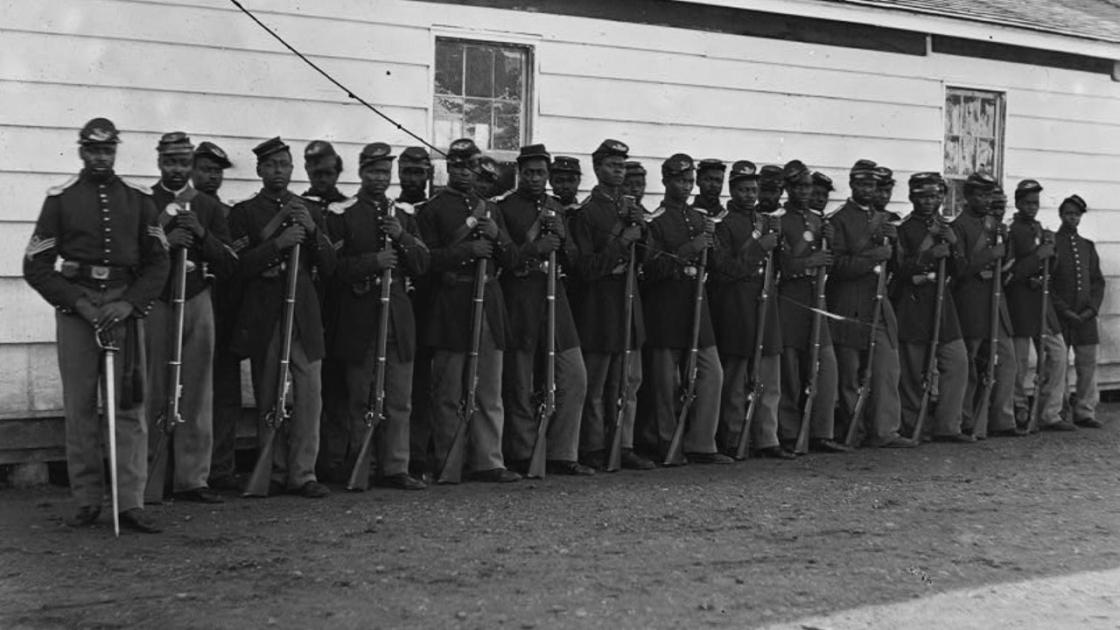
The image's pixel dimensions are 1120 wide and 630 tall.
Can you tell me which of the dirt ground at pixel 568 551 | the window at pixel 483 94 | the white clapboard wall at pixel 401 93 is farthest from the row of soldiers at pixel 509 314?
the window at pixel 483 94

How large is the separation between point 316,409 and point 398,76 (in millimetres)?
2553

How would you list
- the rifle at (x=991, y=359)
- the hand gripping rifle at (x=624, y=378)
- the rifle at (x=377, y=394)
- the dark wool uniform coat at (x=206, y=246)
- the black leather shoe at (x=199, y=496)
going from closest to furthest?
the dark wool uniform coat at (x=206, y=246), the black leather shoe at (x=199, y=496), the rifle at (x=377, y=394), the hand gripping rifle at (x=624, y=378), the rifle at (x=991, y=359)

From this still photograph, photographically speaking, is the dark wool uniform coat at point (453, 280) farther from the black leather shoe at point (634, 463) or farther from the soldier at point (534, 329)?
the black leather shoe at point (634, 463)

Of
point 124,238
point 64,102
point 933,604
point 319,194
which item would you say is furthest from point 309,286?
point 933,604

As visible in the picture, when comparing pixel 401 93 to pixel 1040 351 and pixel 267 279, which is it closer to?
pixel 267 279

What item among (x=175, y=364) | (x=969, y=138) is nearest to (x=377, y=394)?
(x=175, y=364)

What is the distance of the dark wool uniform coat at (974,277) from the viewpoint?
11.1m

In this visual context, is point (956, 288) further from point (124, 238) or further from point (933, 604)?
point (124, 238)

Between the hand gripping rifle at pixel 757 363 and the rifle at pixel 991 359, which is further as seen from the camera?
the rifle at pixel 991 359

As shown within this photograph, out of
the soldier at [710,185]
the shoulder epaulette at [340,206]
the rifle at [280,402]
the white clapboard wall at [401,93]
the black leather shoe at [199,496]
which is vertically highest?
the white clapboard wall at [401,93]

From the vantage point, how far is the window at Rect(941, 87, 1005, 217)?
499 inches

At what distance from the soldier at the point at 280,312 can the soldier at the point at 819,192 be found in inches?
151

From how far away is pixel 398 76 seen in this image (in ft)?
31.5

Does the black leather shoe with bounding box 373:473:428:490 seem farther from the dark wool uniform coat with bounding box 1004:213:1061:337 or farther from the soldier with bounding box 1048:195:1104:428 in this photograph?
the soldier with bounding box 1048:195:1104:428
